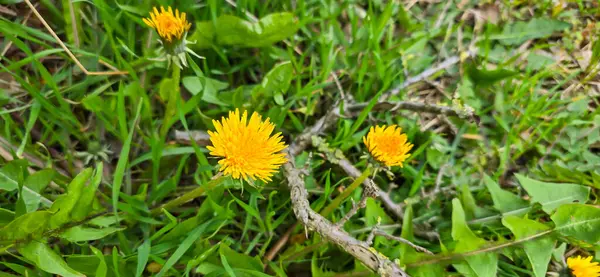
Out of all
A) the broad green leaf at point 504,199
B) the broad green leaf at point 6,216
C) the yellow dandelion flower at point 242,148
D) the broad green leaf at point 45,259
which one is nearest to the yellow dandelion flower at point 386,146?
the yellow dandelion flower at point 242,148

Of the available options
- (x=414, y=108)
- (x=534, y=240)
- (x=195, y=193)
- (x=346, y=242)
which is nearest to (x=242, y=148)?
(x=195, y=193)

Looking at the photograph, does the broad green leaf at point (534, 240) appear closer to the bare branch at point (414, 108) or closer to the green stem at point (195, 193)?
the bare branch at point (414, 108)

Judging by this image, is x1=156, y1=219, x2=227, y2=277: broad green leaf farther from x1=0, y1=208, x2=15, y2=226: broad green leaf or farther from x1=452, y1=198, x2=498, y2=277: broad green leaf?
x1=452, y1=198, x2=498, y2=277: broad green leaf

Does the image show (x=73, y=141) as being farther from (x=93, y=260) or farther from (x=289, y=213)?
(x=289, y=213)

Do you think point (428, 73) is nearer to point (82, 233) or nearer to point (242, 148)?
point (242, 148)

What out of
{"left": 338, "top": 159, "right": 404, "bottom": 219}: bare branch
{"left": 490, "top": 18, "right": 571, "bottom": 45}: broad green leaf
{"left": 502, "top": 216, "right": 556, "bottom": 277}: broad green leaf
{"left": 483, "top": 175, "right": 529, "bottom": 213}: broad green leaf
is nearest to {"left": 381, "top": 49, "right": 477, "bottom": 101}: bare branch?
{"left": 490, "top": 18, "right": 571, "bottom": 45}: broad green leaf

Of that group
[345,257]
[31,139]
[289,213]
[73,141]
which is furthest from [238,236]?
[31,139]
